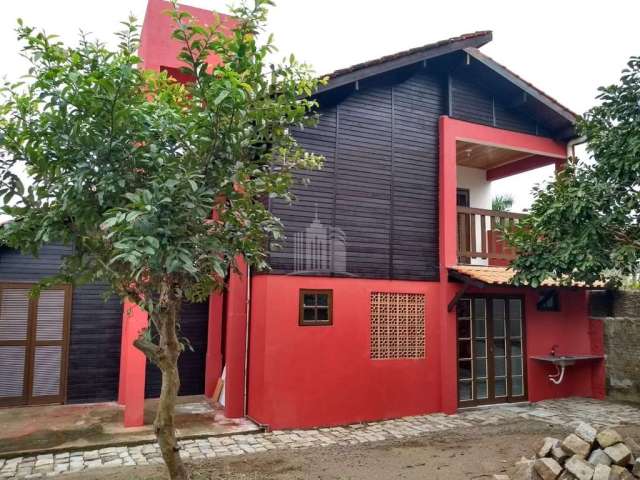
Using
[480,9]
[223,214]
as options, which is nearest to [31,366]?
[223,214]

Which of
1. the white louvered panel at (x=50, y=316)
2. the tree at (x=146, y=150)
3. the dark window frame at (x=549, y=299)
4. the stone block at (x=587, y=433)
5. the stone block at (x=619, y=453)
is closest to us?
the tree at (x=146, y=150)

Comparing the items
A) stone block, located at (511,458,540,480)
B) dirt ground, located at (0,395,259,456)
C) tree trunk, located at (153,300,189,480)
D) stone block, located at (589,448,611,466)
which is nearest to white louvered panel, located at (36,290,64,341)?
dirt ground, located at (0,395,259,456)

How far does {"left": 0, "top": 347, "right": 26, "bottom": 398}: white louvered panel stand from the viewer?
8617 millimetres

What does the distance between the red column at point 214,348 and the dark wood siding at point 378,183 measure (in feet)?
8.27

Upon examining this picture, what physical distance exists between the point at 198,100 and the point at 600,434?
17.3ft

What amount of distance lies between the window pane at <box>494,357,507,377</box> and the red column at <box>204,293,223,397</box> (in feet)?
17.5

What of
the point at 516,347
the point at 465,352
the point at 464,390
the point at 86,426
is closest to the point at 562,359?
the point at 516,347

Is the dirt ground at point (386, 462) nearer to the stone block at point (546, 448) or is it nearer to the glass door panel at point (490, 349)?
the stone block at point (546, 448)

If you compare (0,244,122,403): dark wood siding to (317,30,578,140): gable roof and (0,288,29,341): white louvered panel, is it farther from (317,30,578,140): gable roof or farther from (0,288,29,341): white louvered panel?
(317,30,578,140): gable roof

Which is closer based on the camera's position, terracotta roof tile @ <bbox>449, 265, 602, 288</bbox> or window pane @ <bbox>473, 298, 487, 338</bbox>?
terracotta roof tile @ <bbox>449, 265, 602, 288</bbox>

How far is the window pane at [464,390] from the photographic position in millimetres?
9008

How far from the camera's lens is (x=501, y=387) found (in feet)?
31.0

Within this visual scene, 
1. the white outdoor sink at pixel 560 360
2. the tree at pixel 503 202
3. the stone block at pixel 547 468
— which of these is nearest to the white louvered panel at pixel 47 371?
the stone block at pixel 547 468

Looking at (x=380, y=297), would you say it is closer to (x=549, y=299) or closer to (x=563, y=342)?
(x=549, y=299)
